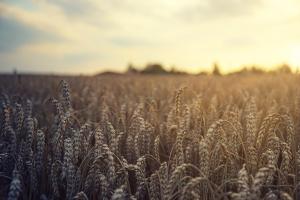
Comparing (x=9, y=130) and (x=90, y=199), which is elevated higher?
(x=9, y=130)

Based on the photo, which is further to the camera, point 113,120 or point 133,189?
point 113,120

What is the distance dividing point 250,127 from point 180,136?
67 centimetres

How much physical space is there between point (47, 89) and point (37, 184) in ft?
23.9

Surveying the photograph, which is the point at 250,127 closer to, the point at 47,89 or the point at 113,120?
the point at 113,120

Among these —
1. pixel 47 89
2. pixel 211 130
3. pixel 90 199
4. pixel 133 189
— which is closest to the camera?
pixel 211 130

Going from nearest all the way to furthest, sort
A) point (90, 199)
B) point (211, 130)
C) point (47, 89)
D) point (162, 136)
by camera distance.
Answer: point (211, 130), point (90, 199), point (162, 136), point (47, 89)

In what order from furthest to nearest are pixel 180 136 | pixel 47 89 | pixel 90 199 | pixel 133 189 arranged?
pixel 47 89 → pixel 133 189 → pixel 90 199 → pixel 180 136

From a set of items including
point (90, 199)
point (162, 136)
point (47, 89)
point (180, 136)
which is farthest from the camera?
point (47, 89)

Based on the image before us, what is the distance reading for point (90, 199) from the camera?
3.06 m

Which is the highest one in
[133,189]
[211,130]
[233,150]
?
[211,130]

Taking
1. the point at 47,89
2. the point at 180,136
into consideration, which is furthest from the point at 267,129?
the point at 47,89

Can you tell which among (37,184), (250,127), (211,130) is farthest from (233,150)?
(37,184)

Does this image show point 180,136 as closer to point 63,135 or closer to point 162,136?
point 63,135

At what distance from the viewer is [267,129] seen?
3230 millimetres
